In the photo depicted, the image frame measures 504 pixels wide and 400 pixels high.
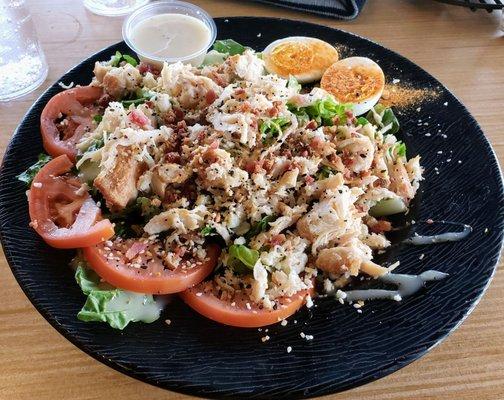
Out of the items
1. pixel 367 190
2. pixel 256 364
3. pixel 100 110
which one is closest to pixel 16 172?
pixel 100 110

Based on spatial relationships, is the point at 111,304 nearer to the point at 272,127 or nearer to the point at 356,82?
the point at 272,127

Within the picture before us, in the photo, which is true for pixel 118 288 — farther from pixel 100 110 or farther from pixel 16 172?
pixel 100 110

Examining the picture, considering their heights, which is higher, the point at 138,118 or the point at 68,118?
the point at 138,118

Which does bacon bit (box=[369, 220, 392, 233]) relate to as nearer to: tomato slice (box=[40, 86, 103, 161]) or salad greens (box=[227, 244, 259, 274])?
salad greens (box=[227, 244, 259, 274])

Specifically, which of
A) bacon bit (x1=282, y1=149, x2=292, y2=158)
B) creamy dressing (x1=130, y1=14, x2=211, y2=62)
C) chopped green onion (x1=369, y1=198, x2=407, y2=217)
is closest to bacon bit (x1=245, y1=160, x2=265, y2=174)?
bacon bit (x1=282, y1=149, x2=292, y2=158)

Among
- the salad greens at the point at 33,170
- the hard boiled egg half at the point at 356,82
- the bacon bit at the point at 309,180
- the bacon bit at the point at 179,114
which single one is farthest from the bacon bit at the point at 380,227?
the salad greens at the point at 33,170

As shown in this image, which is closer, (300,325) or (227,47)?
Answer: (300,325)

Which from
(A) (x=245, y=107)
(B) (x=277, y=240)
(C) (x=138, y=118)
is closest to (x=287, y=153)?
(A) (x=245, y=107)
